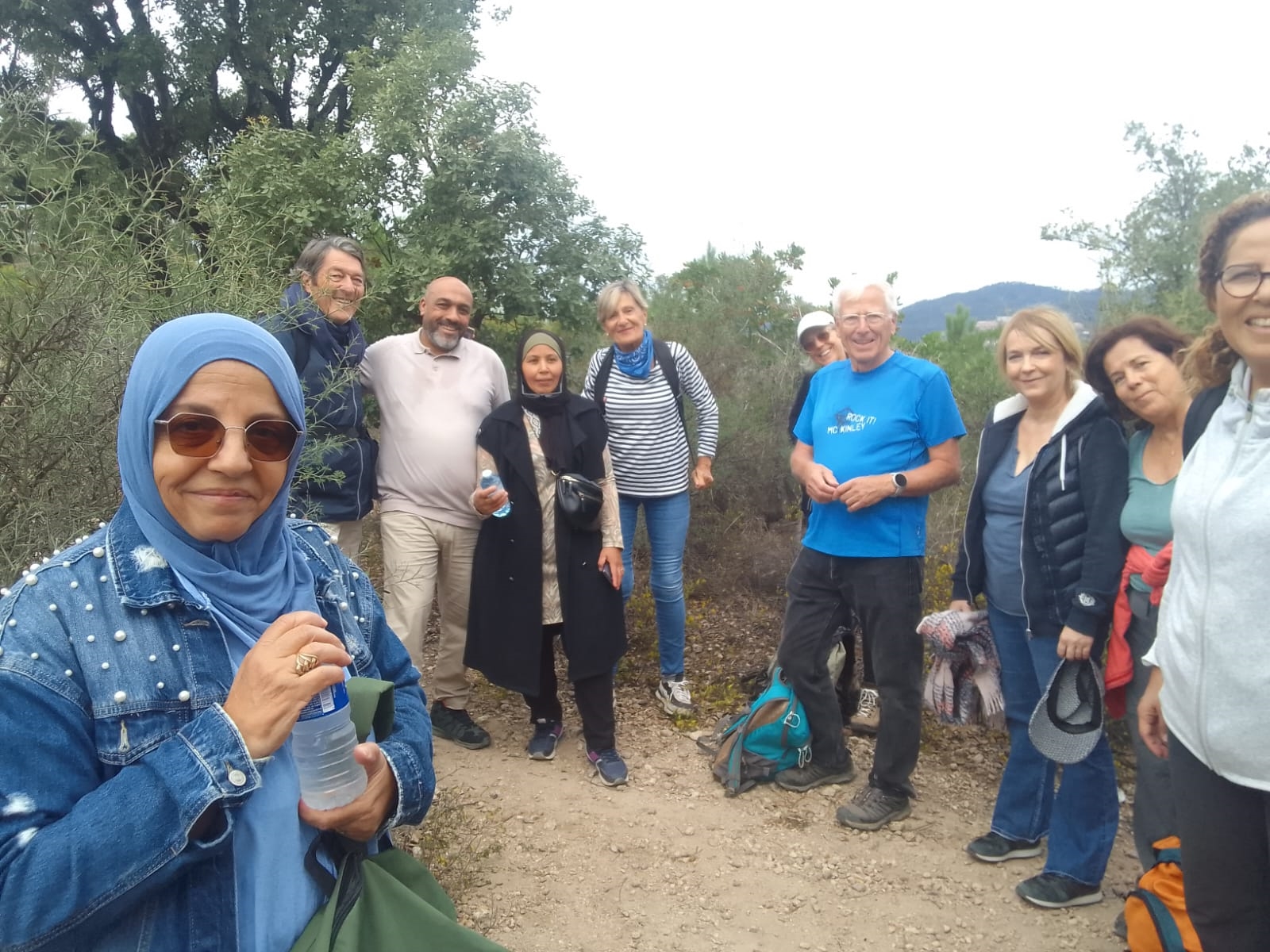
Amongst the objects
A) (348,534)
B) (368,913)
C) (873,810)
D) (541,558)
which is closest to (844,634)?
(873,810)

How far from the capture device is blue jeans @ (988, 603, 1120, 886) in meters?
3.02

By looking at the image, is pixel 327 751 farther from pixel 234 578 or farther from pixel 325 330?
pixel 325 330

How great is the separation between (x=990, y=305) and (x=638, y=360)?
7.48 m

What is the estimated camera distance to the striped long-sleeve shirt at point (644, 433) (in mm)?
4465

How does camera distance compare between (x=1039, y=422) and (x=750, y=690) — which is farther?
(x=750, y=690)

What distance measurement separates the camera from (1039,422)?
3146 mm

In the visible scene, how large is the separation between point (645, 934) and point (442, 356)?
2.62 meters

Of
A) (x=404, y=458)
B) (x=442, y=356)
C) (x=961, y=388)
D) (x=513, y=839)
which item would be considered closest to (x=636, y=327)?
(x=442, y=356)

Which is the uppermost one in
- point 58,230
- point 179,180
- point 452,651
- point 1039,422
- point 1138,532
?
point 179,180

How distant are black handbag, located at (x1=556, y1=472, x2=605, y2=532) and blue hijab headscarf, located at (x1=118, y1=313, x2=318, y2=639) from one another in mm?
2451

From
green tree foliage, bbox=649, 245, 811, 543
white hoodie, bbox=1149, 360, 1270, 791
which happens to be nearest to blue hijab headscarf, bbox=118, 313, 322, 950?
white hoodie, bbox=1149, 360, 1270, 791

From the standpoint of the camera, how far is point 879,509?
3484mm

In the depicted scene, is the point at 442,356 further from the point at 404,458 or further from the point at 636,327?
the point at 636,327

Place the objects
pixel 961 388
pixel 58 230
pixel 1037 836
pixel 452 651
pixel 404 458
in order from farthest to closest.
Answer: pixel 961 388 < pixel 452 651 < pixel 404 458 < pixel 1037 836 < pixel 58 230
